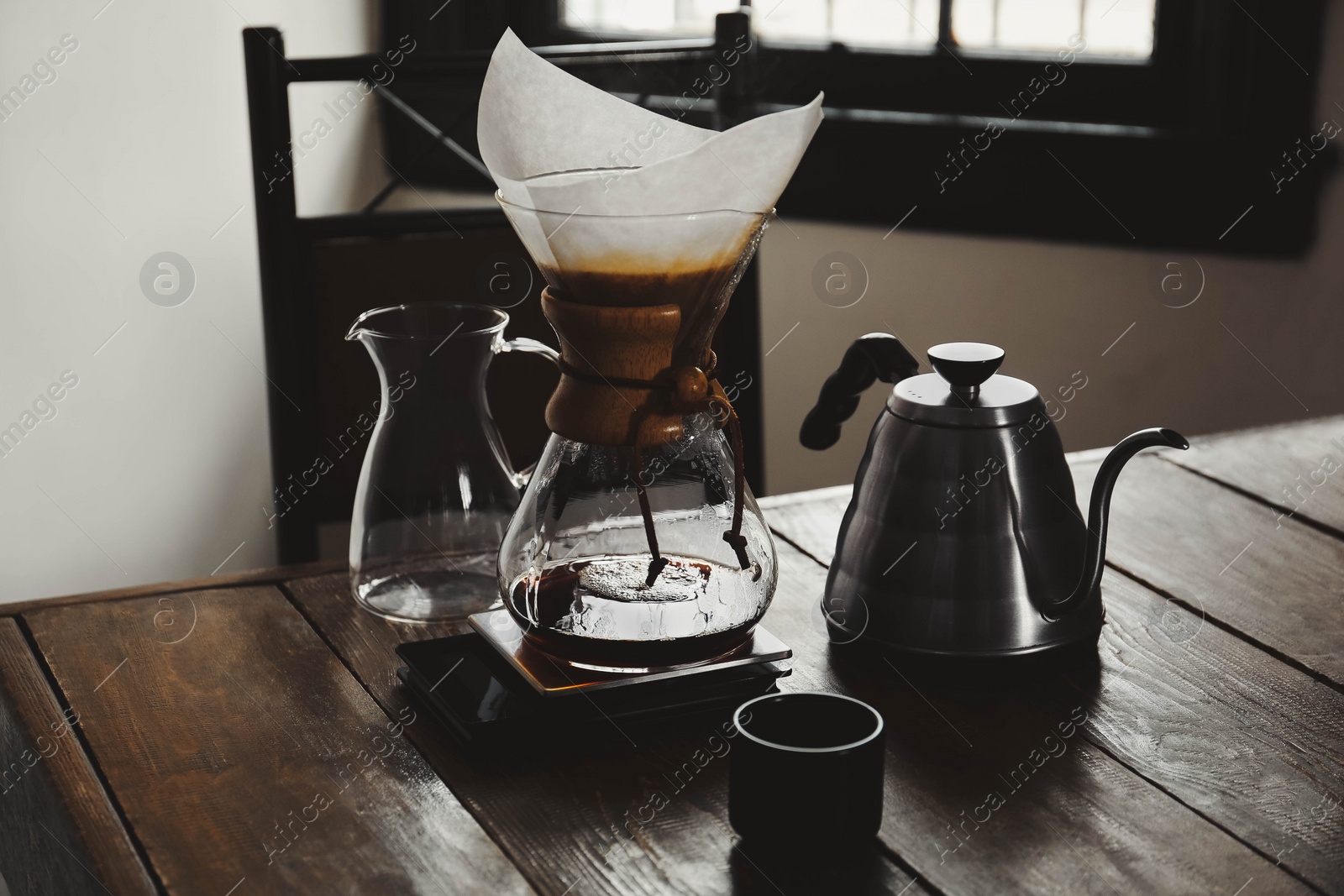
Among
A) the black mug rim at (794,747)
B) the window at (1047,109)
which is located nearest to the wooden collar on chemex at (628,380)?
the black mug rim at (794,747)

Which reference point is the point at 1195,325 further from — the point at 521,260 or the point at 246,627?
the point at 246,627

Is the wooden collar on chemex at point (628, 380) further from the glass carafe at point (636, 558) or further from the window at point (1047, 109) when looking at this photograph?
the window at point (1047, 109)

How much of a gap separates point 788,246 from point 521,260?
90 cm

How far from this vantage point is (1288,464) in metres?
1.19

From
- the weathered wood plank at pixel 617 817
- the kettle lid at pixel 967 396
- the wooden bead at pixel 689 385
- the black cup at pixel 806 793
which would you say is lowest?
the weathered wood plank at pixel 617 817

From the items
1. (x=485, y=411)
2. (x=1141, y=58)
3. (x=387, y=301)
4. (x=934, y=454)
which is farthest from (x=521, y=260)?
(x=1141, y=58)

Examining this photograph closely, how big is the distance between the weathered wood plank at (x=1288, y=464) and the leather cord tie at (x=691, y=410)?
0.58 metres

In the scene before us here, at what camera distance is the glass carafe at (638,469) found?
26.5 inches

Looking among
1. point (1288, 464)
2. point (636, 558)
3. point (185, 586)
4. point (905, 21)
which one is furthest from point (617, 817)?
point (905, 21)

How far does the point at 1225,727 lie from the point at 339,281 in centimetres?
94

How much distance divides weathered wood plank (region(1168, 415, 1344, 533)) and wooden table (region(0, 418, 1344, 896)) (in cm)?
17

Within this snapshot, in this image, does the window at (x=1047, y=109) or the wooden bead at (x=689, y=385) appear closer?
the wooden bead at (x=689, y=385)

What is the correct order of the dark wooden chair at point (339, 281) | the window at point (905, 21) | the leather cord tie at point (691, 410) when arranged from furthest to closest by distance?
the window at point (905, 21)
the dark wooden chair at point (339, 281)
the leather cord tie at point (691, 410)

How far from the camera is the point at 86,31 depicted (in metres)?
1.91
